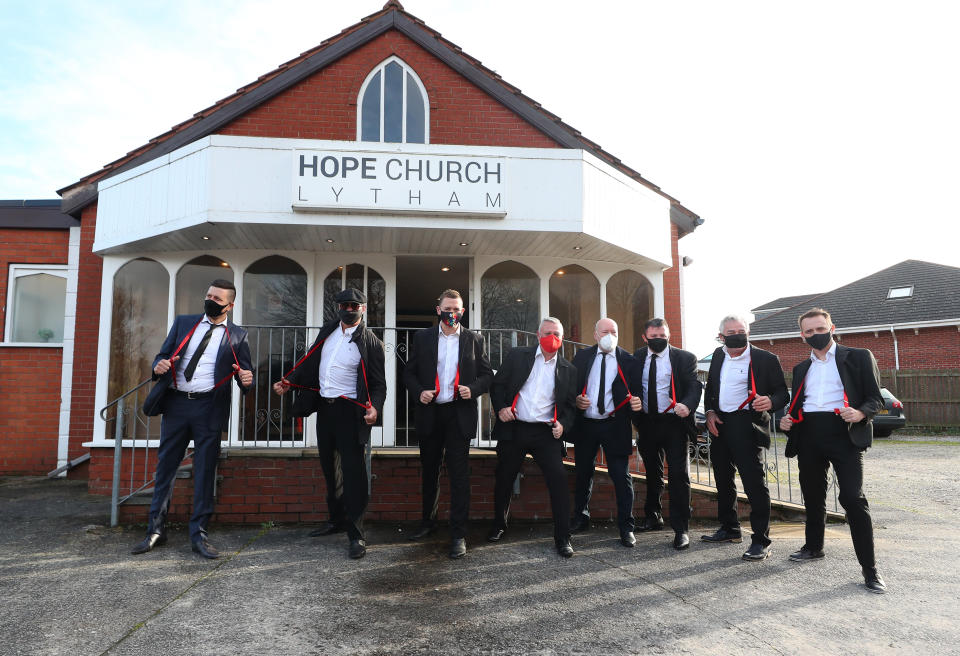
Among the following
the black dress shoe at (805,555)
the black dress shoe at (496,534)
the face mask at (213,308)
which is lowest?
the black dress shoe at (805,555)

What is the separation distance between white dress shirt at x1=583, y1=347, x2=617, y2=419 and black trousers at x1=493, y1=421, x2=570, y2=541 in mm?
444

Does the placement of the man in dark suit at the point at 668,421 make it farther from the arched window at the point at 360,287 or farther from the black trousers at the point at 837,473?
the arched window at the point at 360,287

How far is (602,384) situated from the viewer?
15.8 feet

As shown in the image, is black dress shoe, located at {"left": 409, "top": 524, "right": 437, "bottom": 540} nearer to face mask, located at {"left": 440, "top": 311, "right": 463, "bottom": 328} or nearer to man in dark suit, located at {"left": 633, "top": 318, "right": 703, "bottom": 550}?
face mask, located at {"left": 440, "top": 311, "right": 463, "bottom": 328}

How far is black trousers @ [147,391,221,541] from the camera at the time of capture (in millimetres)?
4387

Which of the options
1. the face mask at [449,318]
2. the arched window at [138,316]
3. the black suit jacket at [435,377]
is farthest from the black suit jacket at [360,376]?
the arched window at [138,316]

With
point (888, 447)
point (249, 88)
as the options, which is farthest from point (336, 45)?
point (888, 447)

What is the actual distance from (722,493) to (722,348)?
4.01 ft

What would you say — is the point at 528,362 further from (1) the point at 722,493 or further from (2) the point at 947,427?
(2) the point at 947,427

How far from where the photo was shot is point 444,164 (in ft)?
20.3

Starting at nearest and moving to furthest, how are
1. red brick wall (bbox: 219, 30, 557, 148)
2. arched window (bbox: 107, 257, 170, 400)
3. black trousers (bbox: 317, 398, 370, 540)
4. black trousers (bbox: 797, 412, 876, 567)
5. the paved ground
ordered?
the paved ground
black trousers (bbox: 797, 412, 876, 567)
black trousers (bbox: 317, 398, 370, 540)
arched window (bbox: 107, 257, 170, 400)
red brick wall (bbox: 219, 30, 557, 148)

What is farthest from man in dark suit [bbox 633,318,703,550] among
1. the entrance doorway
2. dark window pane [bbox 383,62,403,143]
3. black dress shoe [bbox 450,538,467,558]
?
dark window pane [bbox 383,62,403,143]

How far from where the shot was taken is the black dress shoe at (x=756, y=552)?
4.28 m

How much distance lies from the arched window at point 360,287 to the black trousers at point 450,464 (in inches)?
125
